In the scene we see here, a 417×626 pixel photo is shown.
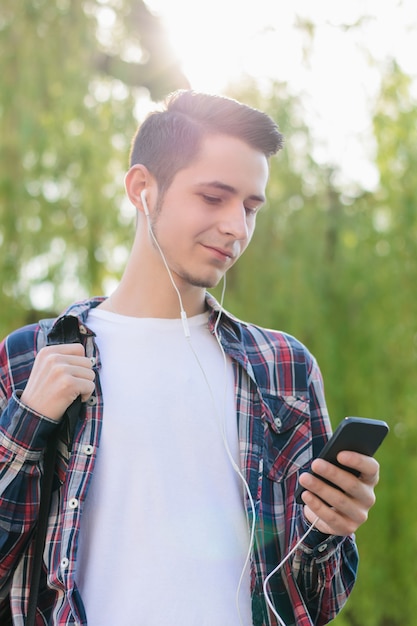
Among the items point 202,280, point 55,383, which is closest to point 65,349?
point 55,383

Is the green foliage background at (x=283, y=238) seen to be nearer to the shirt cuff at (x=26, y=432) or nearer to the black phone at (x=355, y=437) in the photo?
the shirt cuff at (x=26, y=432)

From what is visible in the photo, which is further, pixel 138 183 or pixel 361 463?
pixel 138 183

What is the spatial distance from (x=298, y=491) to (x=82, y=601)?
0.48m

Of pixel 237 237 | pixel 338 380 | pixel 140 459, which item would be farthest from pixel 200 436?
pixel 338 380

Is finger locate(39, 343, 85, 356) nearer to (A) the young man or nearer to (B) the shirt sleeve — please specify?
(A) the young man

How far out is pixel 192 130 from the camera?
200 centimetres

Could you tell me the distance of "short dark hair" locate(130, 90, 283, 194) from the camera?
1.97 metres

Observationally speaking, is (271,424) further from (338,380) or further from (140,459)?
(338,380)

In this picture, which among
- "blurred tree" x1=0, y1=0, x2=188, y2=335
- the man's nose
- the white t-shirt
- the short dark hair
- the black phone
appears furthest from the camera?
"blurred tree" x1=0, y1=0, x2=188, y2=335

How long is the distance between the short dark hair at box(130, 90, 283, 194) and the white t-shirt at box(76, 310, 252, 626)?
1.46 feet

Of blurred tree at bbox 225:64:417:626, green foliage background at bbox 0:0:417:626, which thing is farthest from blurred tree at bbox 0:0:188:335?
blurred tree at bbox 225:64:417:626

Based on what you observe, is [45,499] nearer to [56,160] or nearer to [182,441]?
[182,441]

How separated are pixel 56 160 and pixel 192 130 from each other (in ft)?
10.3

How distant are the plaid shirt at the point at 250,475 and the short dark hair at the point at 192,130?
36 centimetres
